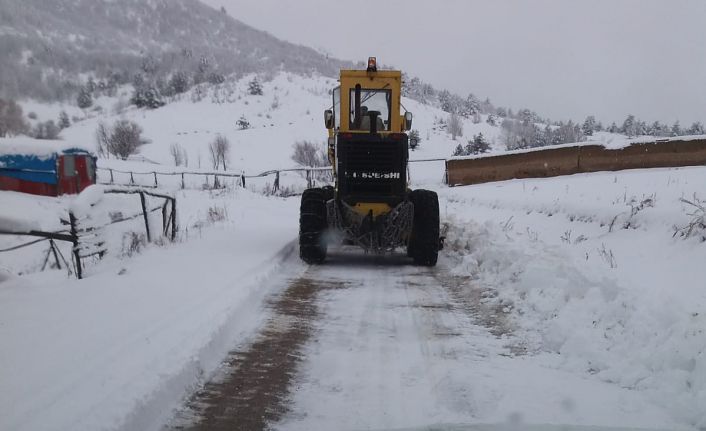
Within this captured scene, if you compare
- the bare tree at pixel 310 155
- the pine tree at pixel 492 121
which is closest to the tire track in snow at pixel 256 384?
the bare tree at pixel 310 155

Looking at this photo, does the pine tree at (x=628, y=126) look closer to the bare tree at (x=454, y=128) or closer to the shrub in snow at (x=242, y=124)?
the bare tree at (x=454, y=128)

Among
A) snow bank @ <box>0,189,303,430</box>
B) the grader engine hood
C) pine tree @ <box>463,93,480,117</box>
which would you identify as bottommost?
snow bank @ <box>0,189,303,430</box>

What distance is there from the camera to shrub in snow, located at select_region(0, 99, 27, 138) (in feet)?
11.1

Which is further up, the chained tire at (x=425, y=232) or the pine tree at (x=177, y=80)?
the pine tree at (x=177, y=80)

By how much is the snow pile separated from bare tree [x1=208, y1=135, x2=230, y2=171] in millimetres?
39806

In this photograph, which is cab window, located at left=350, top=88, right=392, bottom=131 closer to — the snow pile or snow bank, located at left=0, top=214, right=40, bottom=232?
the snow pile

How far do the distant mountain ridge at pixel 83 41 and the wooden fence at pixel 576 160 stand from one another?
589 inches

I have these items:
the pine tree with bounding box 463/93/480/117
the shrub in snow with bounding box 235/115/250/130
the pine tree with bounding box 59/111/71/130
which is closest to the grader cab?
the pine tree with bounding box 59/111/71/130

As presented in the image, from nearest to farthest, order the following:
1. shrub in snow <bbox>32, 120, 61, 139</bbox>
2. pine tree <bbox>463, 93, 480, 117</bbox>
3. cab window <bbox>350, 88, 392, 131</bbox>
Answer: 1. shrub in snow <bbox>32, 120, 61, 139</bbox>
2. cab window <bbox>350, 88, 392, 131</bbox>
3. pine tree <bbox>463, 93, 480, 117</bbox>

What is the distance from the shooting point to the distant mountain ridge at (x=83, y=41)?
138 inches

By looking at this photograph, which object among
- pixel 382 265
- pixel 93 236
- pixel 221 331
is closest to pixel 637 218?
pixel 382 265

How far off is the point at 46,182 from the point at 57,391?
10.5 meters

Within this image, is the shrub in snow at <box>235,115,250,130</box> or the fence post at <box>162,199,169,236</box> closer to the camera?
the fence post at <box>162,199,169,236</box>

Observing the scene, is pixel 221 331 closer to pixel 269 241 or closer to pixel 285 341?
pixel 285 341
